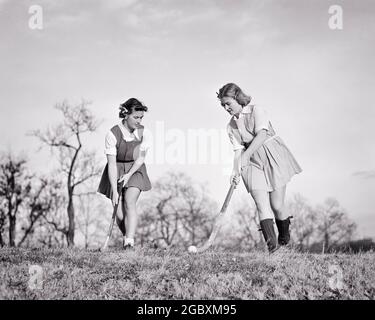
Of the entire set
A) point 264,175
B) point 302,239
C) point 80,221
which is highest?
point 264,175

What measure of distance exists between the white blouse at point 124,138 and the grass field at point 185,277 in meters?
1.66

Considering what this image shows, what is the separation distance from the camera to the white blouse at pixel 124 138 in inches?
250

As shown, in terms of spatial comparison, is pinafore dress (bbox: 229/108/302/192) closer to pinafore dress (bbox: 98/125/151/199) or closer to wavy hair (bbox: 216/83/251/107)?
wavy hair (bbox: 216/83/251/107)

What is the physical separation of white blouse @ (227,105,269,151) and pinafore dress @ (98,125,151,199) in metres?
1.41

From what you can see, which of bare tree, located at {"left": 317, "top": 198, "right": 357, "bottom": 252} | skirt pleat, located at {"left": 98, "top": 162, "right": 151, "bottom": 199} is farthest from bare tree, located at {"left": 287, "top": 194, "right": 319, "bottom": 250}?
skirt pleat, located at {"left": 98, "top": 162, "right": 151, "bottom": 199}

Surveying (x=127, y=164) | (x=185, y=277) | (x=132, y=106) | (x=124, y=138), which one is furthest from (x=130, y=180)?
(x=185, y=277)

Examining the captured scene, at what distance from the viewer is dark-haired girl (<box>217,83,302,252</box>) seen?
18.1ft

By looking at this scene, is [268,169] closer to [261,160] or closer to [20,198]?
[261,160]

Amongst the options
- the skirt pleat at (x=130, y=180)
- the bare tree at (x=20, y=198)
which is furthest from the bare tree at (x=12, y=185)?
the skirt pleat at (x=130, y=180)
